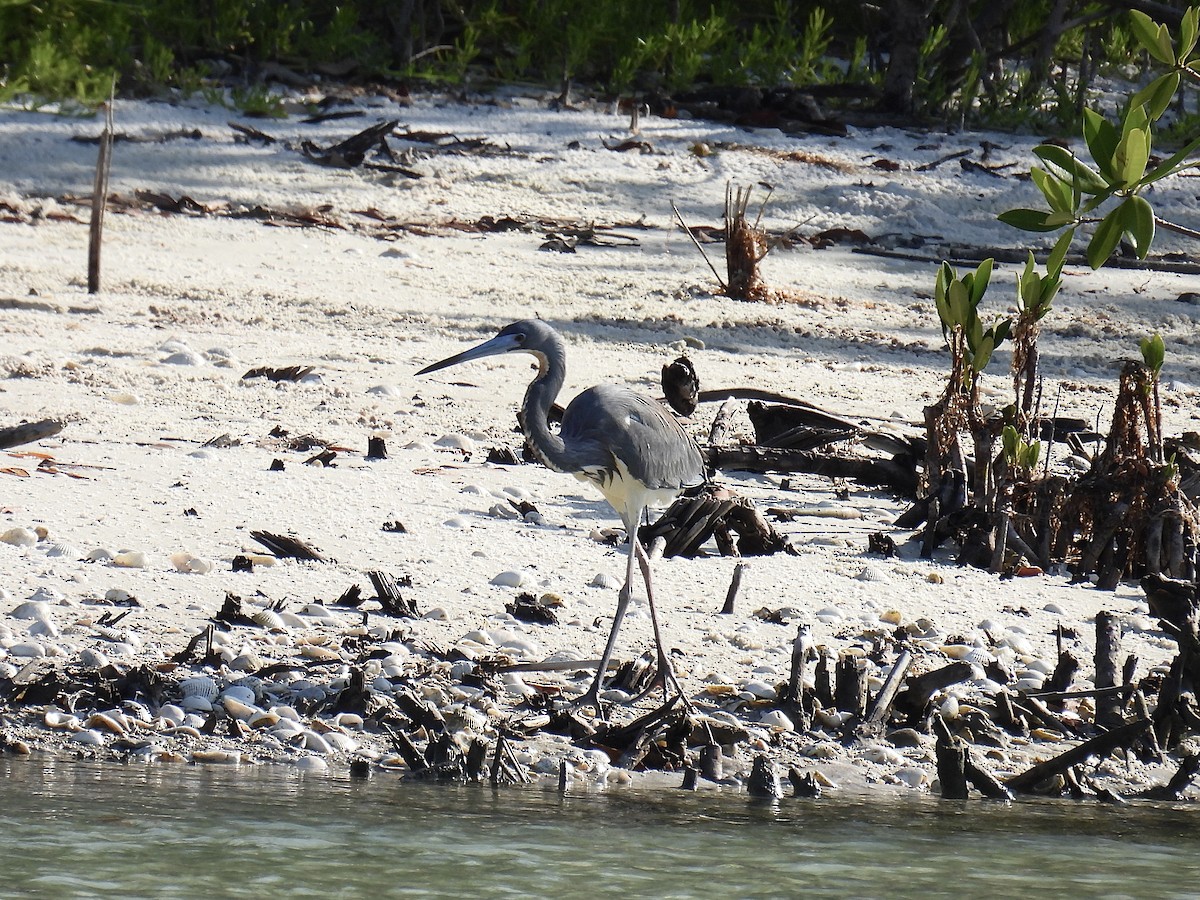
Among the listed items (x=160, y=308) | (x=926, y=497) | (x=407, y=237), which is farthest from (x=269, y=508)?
(x=407, y=237)

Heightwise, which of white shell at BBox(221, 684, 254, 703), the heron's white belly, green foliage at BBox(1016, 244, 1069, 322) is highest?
green foliage at BBox(1016, 244, 1069, 322)

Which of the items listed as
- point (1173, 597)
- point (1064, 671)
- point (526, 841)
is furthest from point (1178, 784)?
point (526, 841)

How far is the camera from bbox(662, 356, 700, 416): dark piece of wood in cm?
762

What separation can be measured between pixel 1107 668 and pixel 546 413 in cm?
197

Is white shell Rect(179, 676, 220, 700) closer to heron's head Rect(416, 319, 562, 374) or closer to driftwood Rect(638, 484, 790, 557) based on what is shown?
heron's head Rect(416, 319, 562, 374)

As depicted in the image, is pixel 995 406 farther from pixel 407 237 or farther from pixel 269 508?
pixel 407 237

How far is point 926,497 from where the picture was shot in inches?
257

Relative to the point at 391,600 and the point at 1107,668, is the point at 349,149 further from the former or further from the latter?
the point at 1107,668

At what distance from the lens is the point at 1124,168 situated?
3.63 m

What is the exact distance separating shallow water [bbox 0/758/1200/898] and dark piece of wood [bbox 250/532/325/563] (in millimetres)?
1561

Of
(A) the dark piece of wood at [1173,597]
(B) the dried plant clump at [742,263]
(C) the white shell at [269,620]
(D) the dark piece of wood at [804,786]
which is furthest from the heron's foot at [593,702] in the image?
(B) the dried plant clump at [742,263]

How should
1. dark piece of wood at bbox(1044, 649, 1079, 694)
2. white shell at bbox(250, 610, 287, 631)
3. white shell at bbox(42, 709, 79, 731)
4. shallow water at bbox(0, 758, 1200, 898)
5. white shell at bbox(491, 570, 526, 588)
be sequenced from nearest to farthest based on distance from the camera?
1. shallow water at bbox(0, 758, 1200, 898)
2. white shell at bbox(42, 709, 79, 731)
3. dark piece of wood at bbox(1044, 649, 1079, 694)
4. white shell at bbox(250, 610, 287, 631)
5. white shell at bbox(491, 570, 526, 588)

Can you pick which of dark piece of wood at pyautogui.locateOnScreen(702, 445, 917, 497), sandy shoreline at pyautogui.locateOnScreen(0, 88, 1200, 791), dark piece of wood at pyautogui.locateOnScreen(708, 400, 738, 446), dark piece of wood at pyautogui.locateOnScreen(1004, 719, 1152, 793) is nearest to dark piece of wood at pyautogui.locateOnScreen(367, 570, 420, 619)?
sandy shoreline at pyautogui.locateOnScreen(0, 88, 1200, 791)

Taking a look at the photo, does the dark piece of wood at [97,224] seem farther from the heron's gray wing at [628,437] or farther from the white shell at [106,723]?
the white shell at [106,723]
